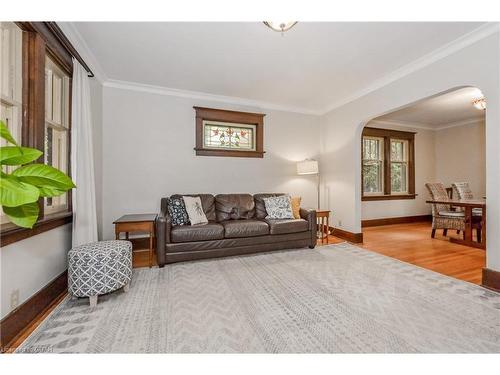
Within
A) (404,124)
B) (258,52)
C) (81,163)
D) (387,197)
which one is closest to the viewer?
(81,163)

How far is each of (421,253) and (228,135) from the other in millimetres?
3712

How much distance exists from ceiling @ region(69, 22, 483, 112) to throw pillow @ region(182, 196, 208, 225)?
6.12 feet

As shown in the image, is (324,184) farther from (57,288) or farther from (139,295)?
Answer: (57,288)

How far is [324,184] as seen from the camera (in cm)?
500

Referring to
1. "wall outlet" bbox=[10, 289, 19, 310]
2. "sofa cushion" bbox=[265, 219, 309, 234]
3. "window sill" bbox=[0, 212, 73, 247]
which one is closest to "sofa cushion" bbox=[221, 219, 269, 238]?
"sofa cushion" bbox=[265, 219, 309, 234]

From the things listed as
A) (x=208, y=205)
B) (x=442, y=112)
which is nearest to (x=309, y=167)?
(x=208, y=205)

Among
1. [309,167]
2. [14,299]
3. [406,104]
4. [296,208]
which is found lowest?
[14,299]

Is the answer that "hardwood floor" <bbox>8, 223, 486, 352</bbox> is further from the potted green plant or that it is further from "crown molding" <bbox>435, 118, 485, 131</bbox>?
"crown molding" <bbox>435, 118, 485, 131</bbox>

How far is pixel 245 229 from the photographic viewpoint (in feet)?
10.9

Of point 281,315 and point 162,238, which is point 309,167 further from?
point 281,315

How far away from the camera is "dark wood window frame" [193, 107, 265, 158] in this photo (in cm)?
412

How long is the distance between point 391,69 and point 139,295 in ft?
13.8

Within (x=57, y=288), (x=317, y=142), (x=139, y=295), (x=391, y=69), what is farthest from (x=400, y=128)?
(x=57, y=288)

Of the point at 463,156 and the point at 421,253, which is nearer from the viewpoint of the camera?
the point at 421,253
